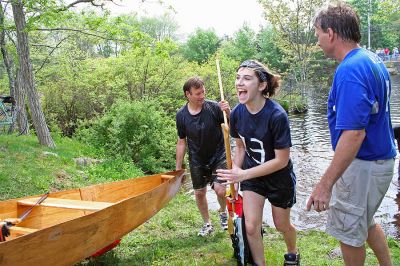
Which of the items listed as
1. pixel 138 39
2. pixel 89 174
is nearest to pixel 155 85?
pixel 138 39

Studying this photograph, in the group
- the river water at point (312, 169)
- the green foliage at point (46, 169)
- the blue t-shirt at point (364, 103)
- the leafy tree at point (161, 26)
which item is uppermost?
the leafy tree at point (161, 26)

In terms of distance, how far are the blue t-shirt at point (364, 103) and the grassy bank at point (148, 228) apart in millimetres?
1800

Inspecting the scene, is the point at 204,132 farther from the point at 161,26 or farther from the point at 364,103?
the point at 161,26

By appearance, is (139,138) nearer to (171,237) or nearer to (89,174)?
(89,174)

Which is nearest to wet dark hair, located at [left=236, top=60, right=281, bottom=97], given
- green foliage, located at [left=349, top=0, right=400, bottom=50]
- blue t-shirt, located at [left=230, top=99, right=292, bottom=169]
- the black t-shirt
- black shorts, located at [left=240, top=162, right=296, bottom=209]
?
blue t-shirt, located at [left=230, top=99, right=292, bottom=169]

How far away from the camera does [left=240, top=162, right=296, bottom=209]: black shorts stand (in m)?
3.43

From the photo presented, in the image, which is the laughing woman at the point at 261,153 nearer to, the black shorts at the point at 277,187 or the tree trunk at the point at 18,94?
the black shorts at the point at 277,187

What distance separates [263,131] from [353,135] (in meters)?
0.98

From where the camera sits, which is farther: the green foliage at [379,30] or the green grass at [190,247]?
the green foliage at [379,30]

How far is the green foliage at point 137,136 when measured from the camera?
35.0 feet

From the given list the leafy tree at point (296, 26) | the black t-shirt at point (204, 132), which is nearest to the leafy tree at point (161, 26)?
the leafy tree at point (296, 26)

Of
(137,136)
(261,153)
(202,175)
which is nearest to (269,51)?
(137,136)

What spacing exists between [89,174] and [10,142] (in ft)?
10.5

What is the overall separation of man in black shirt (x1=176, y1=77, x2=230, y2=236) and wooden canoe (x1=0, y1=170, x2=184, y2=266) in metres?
0.35
